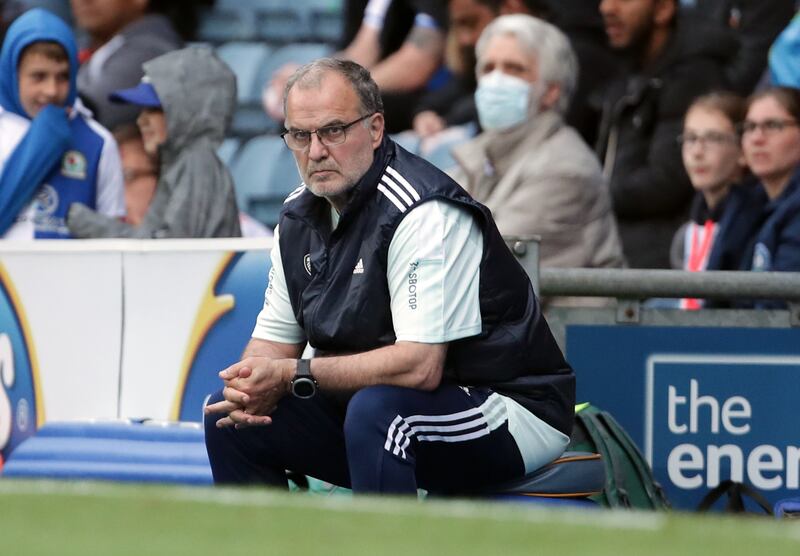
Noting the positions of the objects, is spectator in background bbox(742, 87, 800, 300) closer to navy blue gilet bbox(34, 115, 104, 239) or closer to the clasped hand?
the clasped hand

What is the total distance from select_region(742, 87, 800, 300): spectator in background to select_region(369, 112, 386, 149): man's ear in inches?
85.4

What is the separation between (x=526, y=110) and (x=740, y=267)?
1088 millimetres

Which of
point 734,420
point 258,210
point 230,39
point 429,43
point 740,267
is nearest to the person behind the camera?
point 734,420

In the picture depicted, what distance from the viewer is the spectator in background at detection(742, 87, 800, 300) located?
6.80m

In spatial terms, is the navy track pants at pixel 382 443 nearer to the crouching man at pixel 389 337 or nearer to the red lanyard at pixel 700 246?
the crouching man at pixel 389 337

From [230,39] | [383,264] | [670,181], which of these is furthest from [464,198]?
[230,39]

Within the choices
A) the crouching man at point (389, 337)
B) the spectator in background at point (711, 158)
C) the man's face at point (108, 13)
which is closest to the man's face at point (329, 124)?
the crouching man at point (389, 337)

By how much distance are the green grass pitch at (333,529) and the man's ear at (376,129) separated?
54.8 inches

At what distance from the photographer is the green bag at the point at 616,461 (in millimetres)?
5574

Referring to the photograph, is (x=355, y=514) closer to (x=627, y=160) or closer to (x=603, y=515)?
(x=603, y=515)

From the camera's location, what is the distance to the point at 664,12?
7.88 m

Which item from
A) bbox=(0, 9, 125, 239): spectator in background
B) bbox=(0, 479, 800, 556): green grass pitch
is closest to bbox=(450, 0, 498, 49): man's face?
bbox=(0, 9, 125, 239): spectator in background

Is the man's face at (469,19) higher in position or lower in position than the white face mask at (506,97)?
higher

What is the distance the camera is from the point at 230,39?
11047 millimetres
